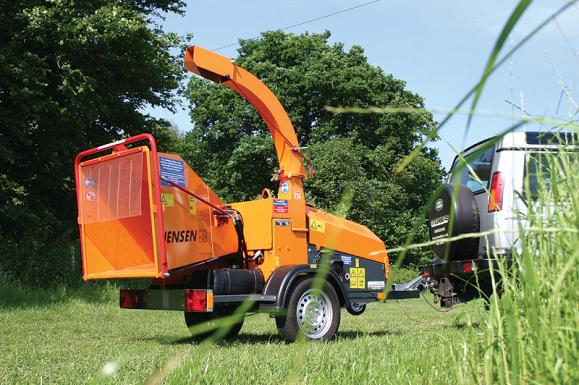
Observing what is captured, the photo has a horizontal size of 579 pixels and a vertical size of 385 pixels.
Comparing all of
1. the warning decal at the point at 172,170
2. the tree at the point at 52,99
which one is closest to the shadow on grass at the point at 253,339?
the warning decal at the point at 172,170

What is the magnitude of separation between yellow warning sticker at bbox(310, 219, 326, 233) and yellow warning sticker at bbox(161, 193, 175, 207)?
2129 mm

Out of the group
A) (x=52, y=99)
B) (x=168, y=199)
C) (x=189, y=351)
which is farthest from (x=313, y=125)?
(x=189, y=351)

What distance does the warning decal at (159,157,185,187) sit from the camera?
25.9 feet

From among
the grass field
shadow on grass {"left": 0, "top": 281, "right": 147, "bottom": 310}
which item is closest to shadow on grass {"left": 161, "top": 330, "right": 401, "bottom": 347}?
the grass field

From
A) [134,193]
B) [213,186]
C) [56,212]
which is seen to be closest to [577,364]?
[134,193]

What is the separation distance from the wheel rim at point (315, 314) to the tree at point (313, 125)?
73.9ft

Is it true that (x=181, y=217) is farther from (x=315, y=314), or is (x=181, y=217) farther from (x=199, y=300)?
(x=315, y=314)

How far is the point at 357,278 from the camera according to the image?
9516 mm

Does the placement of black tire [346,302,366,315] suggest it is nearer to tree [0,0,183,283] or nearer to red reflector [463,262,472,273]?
red reflector [463,262,472,273]

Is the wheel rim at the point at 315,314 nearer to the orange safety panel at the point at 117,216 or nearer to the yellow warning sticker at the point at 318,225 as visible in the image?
the yellow warning sticker at the point at 318,225

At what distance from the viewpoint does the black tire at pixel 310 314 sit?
805 centimetres

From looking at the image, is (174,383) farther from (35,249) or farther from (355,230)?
(35,249)

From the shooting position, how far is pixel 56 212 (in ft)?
66.6

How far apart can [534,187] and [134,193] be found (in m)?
6.38
